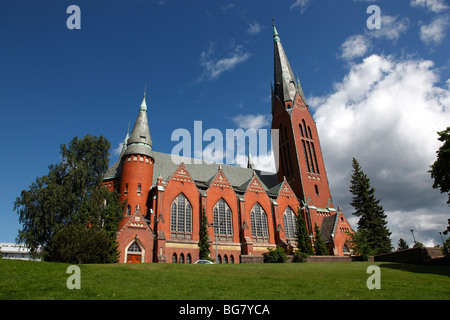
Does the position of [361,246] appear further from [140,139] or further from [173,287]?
[140,139]

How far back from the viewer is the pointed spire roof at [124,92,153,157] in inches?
1624

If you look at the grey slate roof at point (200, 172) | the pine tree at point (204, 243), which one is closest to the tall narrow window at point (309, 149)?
the grey slate roof at point (200, 172)

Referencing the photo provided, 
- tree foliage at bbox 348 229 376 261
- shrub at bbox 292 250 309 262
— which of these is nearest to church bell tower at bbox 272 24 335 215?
tree foliage at bbox 348 229 376 261

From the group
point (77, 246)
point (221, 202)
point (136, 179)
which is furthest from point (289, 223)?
point (77, 246)

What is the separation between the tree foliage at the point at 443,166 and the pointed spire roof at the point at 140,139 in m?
33.7

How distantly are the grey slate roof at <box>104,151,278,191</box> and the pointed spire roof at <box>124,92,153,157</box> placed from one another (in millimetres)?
2954

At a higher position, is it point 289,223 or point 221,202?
point 221,202

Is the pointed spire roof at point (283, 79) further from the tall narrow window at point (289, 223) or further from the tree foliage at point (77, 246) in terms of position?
the tree foliage at point (77, 246)

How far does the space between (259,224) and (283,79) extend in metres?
29.9

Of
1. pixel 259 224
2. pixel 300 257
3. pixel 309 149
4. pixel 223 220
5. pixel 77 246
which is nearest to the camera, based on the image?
pixel 77 246

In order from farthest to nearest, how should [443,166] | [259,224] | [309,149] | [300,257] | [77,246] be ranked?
[309,149]
[259,224]
[300,257]
[443,166]
[77,246]

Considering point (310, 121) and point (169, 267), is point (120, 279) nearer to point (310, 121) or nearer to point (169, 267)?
point (169, 267)

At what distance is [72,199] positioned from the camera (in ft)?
110
